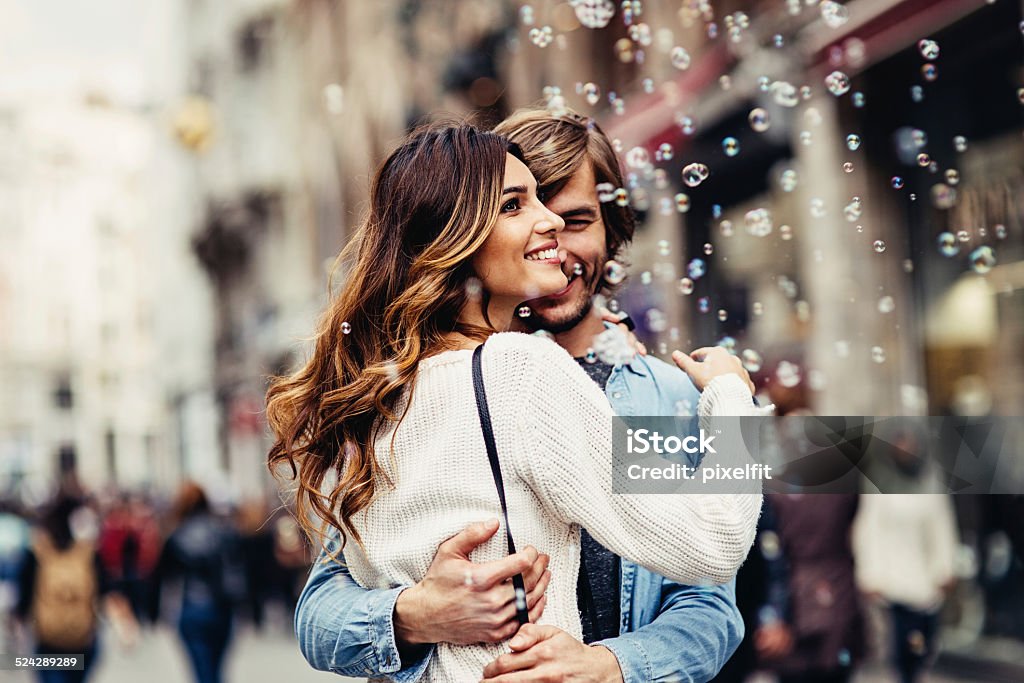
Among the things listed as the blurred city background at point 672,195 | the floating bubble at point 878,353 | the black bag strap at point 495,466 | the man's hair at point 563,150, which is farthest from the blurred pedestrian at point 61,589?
the black bag strap at point 495,466

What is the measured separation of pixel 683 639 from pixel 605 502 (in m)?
0.35

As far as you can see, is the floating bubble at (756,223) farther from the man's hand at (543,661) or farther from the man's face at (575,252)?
the man's hand at (543,661)

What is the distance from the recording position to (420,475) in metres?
1.68

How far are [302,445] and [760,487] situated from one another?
2.43 feet

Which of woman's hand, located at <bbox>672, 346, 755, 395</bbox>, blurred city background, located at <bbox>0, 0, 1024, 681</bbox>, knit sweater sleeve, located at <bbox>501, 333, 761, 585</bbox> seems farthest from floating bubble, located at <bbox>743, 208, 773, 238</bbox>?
knit sweater sleeve, located at <bbox>501, 333, 761, 585</bbox>

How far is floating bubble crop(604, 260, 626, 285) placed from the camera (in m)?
2.18

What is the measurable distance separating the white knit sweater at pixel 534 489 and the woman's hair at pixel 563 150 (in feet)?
1.59

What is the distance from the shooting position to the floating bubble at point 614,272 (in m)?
2.18

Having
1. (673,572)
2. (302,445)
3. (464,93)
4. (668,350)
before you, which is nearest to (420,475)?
(302,445)

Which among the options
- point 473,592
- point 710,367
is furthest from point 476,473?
point 710,367

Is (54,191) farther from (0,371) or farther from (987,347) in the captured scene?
(987,347)

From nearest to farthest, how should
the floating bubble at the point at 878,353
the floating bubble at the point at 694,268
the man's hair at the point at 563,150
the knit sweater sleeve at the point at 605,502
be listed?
the knit sweater sleeve at the point at 605,502 < the man's hair at the point at 563,150 < the floating bubble at the point at 694,268 < the floating bubble at the point at 878,353

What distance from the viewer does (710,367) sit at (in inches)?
69.6

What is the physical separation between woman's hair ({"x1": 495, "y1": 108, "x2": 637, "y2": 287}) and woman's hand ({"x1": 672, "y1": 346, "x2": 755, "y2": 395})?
43 cm
